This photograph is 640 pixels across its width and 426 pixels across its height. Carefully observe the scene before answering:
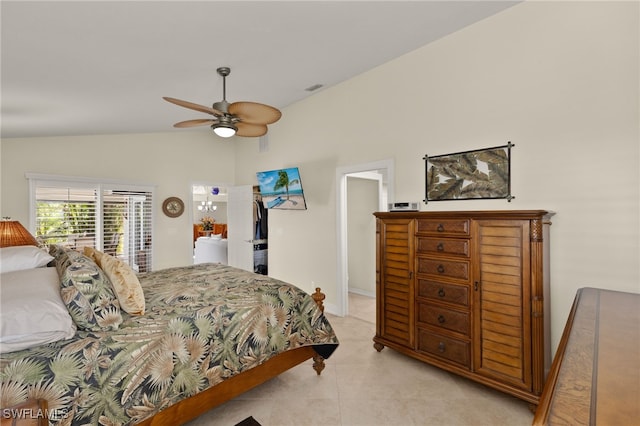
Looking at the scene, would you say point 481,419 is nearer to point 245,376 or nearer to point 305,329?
point 305,329

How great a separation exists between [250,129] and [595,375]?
312 cm

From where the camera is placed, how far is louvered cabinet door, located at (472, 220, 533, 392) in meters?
2.28

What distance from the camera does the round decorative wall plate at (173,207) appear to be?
5677 millimetres

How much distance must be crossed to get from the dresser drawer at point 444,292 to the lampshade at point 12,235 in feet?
11.5

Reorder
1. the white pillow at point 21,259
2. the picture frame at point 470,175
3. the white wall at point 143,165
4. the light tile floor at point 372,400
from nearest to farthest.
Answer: the white pillow at point 21,259
the light tile floor at point 372,400
the picture frame at point 470,175
the white wall at point 143,165

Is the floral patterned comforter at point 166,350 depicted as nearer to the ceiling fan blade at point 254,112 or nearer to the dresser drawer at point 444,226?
the dresser drawer at point 444,226

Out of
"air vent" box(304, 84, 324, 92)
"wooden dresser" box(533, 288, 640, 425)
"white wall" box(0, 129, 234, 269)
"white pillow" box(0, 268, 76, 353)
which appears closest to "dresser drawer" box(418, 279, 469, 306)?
"wooden dresser" box(533, 288, 640, 425)

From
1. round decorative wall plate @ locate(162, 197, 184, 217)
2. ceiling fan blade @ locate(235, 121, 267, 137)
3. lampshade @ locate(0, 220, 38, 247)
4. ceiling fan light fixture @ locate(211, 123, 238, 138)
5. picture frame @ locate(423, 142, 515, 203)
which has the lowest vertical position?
lampshade @ locate(0, 220, 38, 247)

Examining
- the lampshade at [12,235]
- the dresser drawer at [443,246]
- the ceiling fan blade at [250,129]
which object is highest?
the ceiling fan blade at [250,129]

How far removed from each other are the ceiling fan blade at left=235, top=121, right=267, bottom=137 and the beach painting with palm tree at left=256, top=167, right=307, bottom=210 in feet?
4.55

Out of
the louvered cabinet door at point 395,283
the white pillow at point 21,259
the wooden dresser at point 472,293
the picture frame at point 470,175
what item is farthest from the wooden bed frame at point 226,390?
the picture frame at point 470,175

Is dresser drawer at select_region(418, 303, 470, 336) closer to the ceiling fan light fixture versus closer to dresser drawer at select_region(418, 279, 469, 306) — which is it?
dresser drawer at select_region(418, 279, 469, 306)

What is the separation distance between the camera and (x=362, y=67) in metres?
3.85

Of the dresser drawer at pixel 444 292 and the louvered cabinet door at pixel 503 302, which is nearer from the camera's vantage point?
the louvered cabinet door at pixel 503 302
